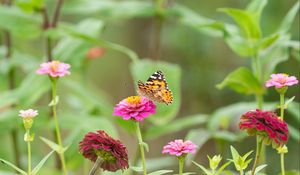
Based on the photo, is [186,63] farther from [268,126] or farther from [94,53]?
[268,126]

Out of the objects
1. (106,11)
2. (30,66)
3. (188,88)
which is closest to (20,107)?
(30,66)

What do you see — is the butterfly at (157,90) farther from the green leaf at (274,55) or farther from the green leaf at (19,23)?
the green leaf at (19,23)

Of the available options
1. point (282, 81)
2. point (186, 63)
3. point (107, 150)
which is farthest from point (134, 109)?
point (186, 63)

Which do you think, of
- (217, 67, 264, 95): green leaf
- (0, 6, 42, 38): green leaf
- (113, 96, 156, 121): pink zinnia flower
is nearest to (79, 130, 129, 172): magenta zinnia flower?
(113, 96, 156, 121): pink zinnia flower

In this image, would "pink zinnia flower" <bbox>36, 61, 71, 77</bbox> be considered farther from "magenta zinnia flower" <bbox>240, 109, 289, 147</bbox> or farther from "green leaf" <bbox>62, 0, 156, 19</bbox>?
"green leaf" <bbox>62, 0, 156, 19</bbox>

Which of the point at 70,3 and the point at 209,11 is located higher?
the point at 209,11

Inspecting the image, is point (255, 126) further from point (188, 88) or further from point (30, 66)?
point (188, 88)
